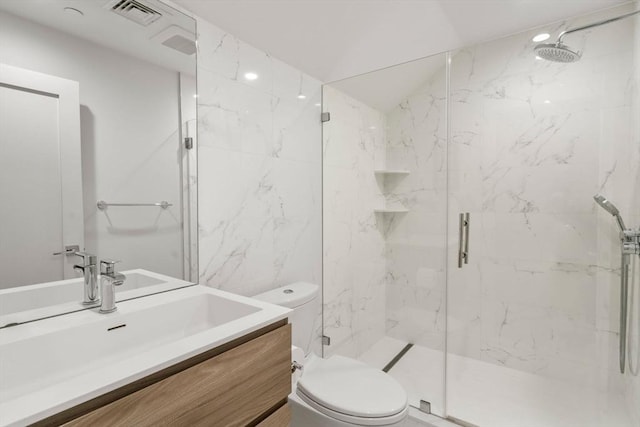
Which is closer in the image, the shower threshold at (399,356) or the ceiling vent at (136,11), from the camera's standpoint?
the ceiling vent at (136,11)

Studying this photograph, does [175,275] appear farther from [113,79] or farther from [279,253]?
[113,79]

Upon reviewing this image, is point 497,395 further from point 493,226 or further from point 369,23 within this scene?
point 369,23

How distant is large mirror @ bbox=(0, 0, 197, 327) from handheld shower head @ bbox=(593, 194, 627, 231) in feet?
6.90

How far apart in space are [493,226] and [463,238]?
23cm

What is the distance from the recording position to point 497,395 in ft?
6.52

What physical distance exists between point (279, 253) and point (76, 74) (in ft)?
3.93

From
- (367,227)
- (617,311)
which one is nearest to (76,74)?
(367,227)

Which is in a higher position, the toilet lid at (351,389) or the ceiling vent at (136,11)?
the ceiling vent at (136,11)

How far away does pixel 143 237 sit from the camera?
1.30 metres

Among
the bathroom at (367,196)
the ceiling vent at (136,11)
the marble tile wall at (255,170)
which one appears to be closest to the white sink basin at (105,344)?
the bathroom at (367,196)

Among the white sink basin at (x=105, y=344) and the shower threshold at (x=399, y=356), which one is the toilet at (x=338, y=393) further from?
the shower threshold at (x=399, y=356)

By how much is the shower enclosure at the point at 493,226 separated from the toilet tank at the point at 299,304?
1.34 feet

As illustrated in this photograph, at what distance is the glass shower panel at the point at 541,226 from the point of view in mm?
1767

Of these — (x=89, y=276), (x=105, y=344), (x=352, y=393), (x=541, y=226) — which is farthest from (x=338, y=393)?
(x=541, y=226)
